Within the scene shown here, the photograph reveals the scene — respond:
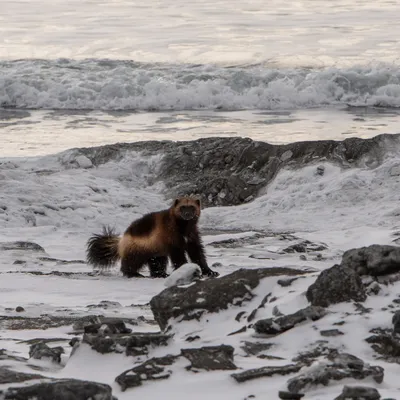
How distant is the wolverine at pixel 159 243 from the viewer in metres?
9.42

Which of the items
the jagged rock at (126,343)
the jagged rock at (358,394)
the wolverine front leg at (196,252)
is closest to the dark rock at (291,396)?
the jagged rock at (358,394)

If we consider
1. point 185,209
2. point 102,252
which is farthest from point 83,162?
point 185,209

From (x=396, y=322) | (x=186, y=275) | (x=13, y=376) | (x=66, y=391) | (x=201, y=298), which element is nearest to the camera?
(x=66, y=391)

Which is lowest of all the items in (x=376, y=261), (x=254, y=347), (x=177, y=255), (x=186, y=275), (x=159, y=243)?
(x=177, y=255)

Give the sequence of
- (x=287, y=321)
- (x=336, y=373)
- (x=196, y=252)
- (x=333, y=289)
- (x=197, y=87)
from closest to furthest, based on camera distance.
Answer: (x=336, y=373), (x=287, y=321), (x=333, y=289), (x=196, y=252), (x=197, y=87)

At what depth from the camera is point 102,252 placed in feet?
31.6

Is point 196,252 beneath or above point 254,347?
beneath

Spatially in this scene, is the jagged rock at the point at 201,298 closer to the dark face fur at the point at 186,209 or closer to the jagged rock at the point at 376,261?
the jagged rock at the point at 376,261

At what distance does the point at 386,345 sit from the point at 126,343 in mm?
1261

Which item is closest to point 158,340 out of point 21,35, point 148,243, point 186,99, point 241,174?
point 148,243

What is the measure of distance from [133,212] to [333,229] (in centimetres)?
299

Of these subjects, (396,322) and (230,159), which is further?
(230,159)

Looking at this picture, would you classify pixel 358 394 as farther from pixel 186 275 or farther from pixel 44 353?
pixel 186 275

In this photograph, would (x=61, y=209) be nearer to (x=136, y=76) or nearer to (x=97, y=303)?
(x=97, y=303)
